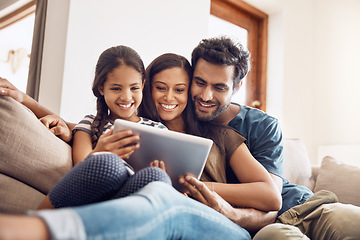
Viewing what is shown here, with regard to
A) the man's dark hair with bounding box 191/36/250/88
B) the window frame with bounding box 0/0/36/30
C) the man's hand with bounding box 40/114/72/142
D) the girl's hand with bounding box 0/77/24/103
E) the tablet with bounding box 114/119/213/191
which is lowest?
the tablet with bounding box 114/119/213/191

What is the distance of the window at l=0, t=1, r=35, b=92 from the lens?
275 centimetres

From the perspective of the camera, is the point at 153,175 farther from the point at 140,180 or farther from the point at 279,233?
the point at 279,233

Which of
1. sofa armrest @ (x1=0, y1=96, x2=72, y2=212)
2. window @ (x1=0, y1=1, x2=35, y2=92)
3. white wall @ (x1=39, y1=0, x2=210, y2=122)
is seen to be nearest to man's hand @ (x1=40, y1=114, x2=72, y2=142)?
sofa armrest @ (x1=0, y1=96, x2=72, y2=212)

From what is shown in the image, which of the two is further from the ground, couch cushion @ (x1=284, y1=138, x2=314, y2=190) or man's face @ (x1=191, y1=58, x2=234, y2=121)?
man's face @ (x1=191, y1=58, x2=234, y2=121)

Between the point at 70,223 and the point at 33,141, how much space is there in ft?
1.84

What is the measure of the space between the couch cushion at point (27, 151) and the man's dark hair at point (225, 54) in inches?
29.7

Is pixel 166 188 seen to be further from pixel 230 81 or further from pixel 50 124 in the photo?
pixel 230 81

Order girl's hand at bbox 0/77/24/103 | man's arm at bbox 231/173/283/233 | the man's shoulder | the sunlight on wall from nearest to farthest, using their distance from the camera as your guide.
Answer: girl's hand at bbox 0/77/24/103 < man's arm at bbox 231/173/283/233 < the man's shoulder < the sunlight on wall

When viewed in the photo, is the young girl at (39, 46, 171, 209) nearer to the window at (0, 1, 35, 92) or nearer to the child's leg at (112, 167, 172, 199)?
the child's leg at (112, 167, 172, 199)

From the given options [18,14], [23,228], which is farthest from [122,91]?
[18,14]

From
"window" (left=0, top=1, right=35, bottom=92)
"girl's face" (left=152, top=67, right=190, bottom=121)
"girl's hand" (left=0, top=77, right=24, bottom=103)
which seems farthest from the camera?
"window" (left=0, top=1, right=35, bottom=92)

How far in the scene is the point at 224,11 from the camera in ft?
11.4

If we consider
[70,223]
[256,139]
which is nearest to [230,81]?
[256,139]

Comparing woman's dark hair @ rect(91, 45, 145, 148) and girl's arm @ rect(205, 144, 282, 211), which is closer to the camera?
girl's arm @ rect(205, 144, 282, 211)
